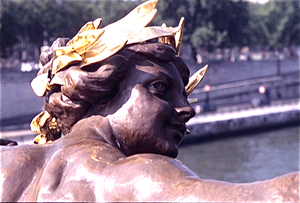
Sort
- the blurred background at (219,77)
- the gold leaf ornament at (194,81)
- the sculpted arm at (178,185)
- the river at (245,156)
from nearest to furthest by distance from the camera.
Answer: the sculpted arm at (178,185) < the gold leaf ornament at (194,81) < the river at (245,156) < the blurred background at (219,77)

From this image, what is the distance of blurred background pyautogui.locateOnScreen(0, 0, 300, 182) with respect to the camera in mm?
12078

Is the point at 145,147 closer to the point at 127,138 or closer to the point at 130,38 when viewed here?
the point at 127,138

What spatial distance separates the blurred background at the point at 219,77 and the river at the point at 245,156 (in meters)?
0.02

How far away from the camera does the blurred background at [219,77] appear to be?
39.6 feet

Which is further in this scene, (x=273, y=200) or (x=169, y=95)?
(x=169, y=95)

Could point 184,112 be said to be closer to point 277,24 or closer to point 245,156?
point 245,156

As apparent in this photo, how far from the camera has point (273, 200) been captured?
41.0 inches

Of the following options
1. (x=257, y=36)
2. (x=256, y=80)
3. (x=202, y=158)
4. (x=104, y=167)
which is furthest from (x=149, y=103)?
(x=257, y=36)

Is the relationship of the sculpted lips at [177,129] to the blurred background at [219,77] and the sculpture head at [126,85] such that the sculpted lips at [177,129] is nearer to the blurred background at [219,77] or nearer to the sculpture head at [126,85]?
the sculpture head at [126,85]

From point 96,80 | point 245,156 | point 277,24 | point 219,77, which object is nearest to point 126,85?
point 96,80

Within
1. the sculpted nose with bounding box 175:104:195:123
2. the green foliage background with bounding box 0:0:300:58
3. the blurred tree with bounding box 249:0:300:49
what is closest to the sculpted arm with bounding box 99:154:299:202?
the sculpted nose with bounding box 175:104:195:123

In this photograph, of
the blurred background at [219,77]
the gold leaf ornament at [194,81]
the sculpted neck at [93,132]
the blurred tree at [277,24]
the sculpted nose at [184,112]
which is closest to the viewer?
the sculpted neck at [93,132]

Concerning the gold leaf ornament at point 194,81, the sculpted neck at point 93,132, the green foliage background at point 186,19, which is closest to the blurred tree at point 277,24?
the green foliage background at point 186,19

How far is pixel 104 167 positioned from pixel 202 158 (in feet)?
35.2
